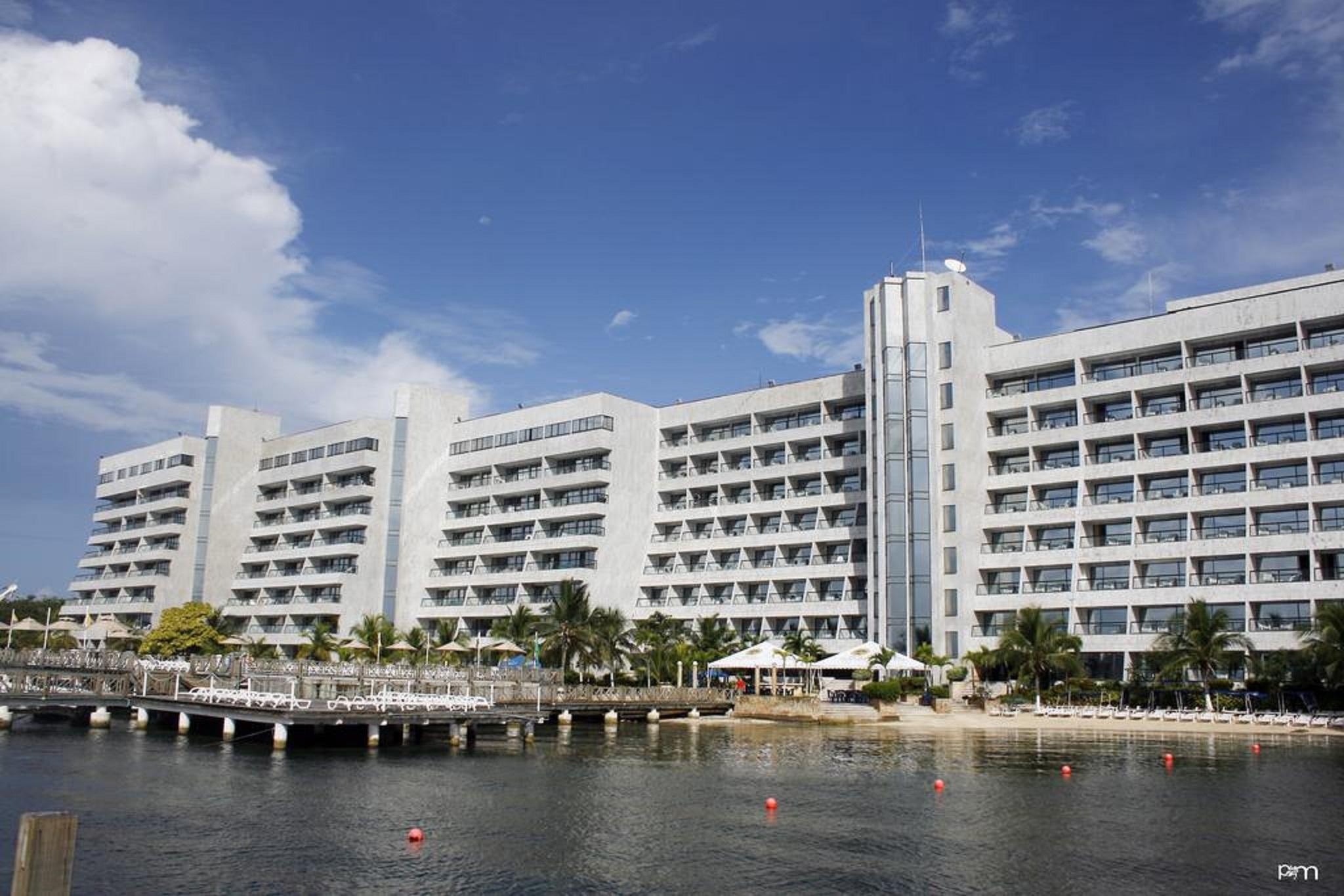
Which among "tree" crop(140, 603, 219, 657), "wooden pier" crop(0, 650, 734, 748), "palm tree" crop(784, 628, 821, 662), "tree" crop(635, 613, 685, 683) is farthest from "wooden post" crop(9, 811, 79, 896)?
"tree" crop(140, 603, 219, 657)

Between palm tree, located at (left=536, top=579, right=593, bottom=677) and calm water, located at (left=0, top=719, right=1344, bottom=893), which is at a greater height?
palm tree, located at (left=536, top=579, right=593, bottom=677)

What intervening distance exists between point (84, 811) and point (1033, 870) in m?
25.7

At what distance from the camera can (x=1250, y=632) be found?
2842 inches

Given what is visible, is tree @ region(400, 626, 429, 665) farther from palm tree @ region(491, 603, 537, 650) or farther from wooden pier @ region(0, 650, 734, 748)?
wooden pier @ region(0, 650, 734, 748)

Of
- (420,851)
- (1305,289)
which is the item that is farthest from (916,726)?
(420,851)

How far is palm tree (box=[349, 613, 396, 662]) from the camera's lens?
98188mm

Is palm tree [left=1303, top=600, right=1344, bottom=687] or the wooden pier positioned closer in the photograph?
the wooden pier

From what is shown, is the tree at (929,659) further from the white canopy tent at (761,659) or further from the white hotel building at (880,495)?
the white canopy tent at (761,659)

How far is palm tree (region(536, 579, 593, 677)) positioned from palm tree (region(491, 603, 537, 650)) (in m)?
5.43

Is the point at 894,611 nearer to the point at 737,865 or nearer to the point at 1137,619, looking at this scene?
the point at 1137,619

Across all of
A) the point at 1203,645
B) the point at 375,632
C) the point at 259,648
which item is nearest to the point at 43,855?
the point at 1203,645

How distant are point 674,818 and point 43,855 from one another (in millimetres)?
24076

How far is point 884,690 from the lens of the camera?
73188 mm

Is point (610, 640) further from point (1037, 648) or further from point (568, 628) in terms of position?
point (1037, 648)
